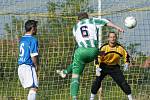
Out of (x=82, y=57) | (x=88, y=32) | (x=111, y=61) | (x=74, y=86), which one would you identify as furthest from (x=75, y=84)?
(x=111, y=61)

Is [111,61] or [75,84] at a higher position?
[111,61]

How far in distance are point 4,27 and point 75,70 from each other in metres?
4.27

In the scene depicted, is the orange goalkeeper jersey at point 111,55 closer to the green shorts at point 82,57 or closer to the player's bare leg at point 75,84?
the green shorts at point 82,57

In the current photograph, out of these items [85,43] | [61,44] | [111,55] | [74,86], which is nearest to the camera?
[85,43]

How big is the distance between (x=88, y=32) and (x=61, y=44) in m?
3.77

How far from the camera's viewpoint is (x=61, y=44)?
14.9 meters

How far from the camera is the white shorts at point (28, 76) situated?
10.3 metres

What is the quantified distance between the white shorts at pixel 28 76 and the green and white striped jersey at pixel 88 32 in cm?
144

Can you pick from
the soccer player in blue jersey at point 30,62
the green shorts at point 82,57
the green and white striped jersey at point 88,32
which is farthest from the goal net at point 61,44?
the soccer player in blue jersey at point 30,62

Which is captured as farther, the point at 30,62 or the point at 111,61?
the point at 111,61

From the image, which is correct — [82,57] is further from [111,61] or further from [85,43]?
[111,61]

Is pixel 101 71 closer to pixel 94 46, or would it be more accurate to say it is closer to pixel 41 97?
pixel 94 46

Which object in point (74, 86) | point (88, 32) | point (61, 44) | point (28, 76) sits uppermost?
point (88, 32)

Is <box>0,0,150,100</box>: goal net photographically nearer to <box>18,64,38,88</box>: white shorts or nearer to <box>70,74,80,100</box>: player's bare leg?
<box>70,74,80,100</box>: player's bare leg
